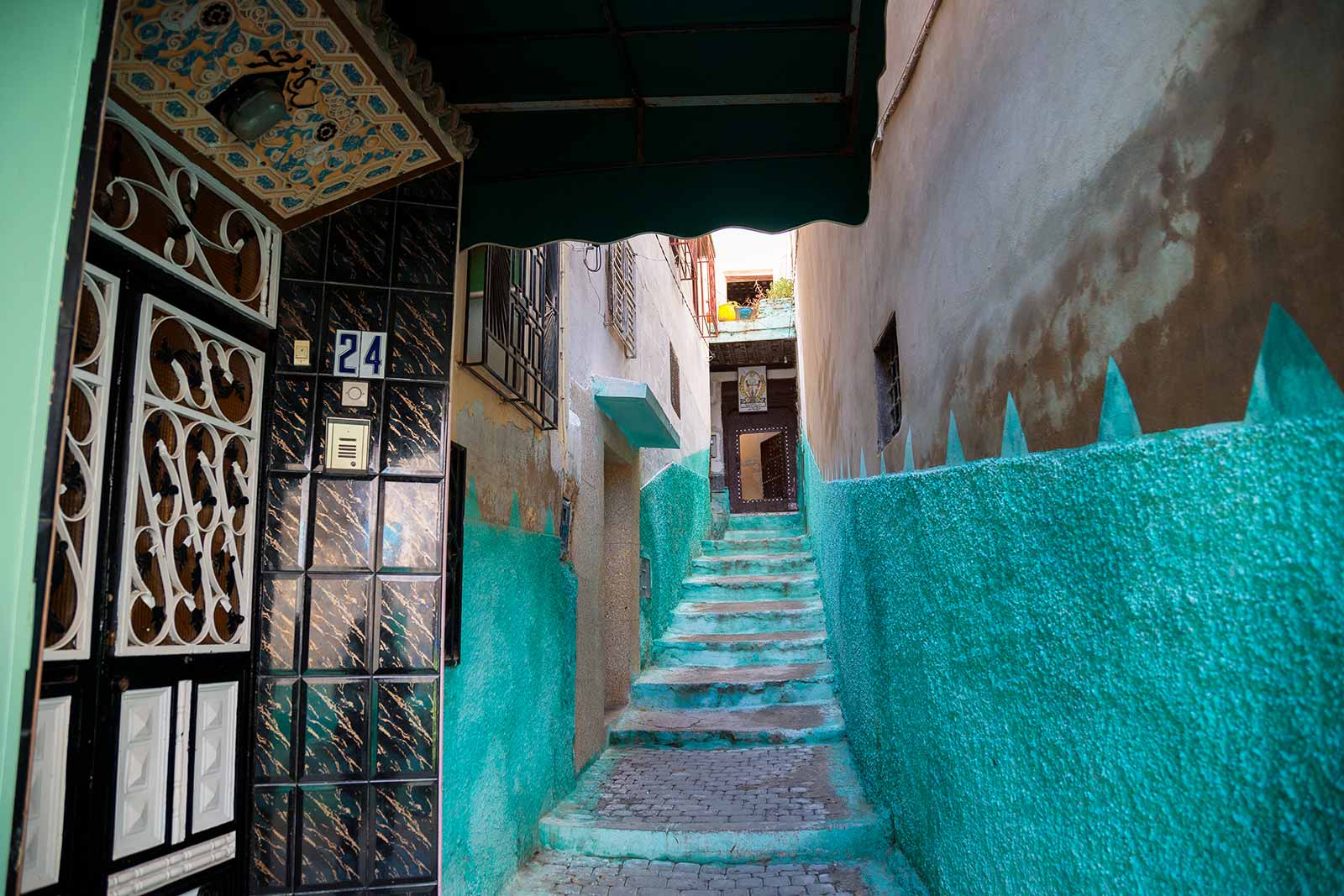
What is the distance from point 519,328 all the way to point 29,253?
10.5ft

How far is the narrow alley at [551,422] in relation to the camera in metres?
1.33

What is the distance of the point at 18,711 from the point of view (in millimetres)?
1227

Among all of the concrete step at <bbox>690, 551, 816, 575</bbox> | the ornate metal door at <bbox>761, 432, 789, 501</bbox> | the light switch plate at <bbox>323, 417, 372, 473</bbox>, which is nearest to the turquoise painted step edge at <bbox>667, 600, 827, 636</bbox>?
the concrete step at <bbox>690, 551, 816, 575</bbox>

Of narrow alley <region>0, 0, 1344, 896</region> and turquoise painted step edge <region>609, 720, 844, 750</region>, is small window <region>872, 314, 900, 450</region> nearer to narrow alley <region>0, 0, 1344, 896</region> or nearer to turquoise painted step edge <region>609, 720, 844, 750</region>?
narrow alley <region>0, 0, 1344, 896</region>

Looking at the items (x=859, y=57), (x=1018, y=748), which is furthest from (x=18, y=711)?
(x=859, y=57)

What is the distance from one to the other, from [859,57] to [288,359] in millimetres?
2228

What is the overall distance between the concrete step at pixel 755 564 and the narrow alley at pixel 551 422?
5.64 m

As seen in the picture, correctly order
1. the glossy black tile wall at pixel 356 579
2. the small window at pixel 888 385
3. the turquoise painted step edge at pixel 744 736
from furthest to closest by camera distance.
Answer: the turquoise painted step edge at pixel 744 736 < the small window at pixel 888 385 < the glossy black tile wall at pixel 356 579

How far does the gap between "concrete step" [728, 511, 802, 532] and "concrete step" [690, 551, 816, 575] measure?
2584 millimetres

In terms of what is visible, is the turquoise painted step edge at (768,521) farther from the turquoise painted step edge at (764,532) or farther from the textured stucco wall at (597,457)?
the textured stucco wall at (597,457)

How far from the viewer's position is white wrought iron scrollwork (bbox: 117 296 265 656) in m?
2.28

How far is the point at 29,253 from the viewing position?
131cm

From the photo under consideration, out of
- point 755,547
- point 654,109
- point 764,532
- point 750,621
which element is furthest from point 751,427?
point 654,109

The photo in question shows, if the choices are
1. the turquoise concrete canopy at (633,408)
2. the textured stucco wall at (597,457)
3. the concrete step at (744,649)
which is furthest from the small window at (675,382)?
the concrete step at (744,649)
